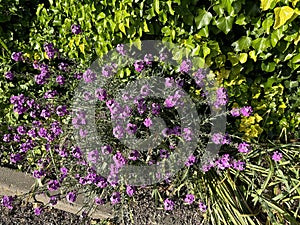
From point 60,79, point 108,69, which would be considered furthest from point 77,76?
point 108,69

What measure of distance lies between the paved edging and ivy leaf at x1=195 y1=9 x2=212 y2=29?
1.42m

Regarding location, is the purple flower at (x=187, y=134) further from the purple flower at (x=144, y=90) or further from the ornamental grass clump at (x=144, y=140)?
the purple flower at (x=144, y=90)

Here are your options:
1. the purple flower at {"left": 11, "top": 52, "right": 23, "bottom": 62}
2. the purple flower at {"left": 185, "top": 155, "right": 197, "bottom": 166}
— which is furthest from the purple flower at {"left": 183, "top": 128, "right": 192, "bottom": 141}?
the purple flower at {"left": 11, "top": 52, "right": 23, "bottom": 62}

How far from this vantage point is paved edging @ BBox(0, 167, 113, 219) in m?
2.92

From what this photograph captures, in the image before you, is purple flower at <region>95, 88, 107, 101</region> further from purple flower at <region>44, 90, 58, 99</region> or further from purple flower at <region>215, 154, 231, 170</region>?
purple flower at <region>215, 154, 231, 170</region>

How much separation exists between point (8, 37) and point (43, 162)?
997mm

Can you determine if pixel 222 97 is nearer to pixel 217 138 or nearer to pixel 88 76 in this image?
pixel 217 138

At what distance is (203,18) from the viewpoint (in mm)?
2311

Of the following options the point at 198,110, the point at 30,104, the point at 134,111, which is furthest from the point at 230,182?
the point at 30,104

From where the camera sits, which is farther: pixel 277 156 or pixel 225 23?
pixel 277 156

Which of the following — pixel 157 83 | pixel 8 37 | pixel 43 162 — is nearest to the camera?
pixel 157 83

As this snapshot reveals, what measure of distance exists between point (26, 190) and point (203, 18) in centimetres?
177

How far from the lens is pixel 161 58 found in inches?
104

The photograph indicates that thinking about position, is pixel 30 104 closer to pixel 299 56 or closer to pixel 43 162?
pixel 43 162
